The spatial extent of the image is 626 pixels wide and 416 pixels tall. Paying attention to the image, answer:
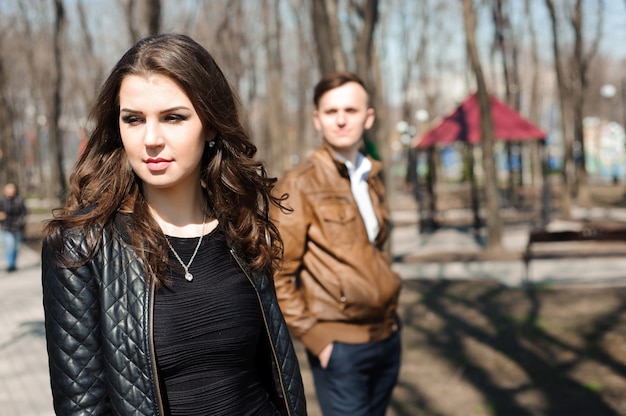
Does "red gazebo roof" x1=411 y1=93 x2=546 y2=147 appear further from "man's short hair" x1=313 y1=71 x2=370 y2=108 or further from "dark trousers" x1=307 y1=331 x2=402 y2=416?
"dark trousers" x1=307 y1=331 x2=402 y2=416

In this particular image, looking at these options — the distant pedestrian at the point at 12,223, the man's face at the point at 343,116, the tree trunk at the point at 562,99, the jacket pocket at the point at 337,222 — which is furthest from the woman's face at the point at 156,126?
the tree trunk at the point at 562,99

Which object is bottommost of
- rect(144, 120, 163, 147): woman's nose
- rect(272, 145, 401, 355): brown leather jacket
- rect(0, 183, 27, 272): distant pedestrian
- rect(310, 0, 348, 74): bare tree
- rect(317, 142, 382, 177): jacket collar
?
rect(0, 183, 27, 272): distant pedestrian

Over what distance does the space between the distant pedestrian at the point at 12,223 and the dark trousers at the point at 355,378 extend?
35.7 feet

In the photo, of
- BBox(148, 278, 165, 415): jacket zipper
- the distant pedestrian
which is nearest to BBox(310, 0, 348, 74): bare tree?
the distant pedestrian

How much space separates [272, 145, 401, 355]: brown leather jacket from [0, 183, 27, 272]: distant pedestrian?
10.8m

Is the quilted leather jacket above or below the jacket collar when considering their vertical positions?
below

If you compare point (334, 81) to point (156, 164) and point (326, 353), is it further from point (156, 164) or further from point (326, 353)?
point (156, 164)

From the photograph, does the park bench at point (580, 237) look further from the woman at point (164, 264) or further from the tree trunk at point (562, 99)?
the tree trunk at point (562, 99)

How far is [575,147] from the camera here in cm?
2573

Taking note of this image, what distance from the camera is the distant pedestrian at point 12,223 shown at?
13.1 meters

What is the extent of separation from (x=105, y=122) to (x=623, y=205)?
79.6 feet

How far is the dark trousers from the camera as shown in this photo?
328cm

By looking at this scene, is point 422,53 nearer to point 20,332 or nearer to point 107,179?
point 20,332

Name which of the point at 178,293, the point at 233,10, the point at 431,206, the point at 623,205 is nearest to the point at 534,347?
the point at 178,293
